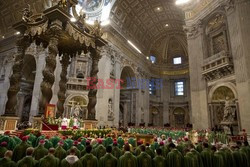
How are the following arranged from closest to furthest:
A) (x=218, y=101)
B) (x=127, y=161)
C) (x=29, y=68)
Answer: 1. (x=127, y=161)
2. (x=218, y=101)
3. (x=29, y=68)

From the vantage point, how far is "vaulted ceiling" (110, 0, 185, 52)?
1834 cm

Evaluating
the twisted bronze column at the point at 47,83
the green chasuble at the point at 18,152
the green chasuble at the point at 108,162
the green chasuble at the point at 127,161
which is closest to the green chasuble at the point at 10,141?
the green chasuble at the point at 18,152

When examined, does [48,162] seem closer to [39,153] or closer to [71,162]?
[71,162]

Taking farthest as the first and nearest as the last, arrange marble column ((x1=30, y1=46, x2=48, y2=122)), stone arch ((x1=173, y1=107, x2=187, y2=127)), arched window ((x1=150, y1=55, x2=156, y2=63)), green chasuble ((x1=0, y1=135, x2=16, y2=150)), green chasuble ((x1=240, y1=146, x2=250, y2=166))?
arched window ((x1=150, y1=55, x2=156, y2=63)) → stone arch ((x1=173, y1=107, x2=187, y2=127)) → marble column ((x1=30, y1=46, x2=48, y2=122)) → green chasuble ((x1=0, y1=135, x2=16, y2=150)) → green chasuble ((x1=240, y1=146, x2=250, y2=166))

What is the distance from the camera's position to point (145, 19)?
69.7 ft

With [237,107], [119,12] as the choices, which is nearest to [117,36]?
[119,12]

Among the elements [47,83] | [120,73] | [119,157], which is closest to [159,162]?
[119,157]

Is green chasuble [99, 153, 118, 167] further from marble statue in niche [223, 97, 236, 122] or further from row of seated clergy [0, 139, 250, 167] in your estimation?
marble statue in niche [223, 97, 236, 122]

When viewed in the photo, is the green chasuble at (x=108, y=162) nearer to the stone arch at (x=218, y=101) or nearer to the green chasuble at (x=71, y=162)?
the green chasuble at (x=71, y=162)

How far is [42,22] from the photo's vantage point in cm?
744

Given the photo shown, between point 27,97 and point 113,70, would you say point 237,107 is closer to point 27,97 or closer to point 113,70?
point 113,70

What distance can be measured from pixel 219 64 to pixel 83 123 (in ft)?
29.4

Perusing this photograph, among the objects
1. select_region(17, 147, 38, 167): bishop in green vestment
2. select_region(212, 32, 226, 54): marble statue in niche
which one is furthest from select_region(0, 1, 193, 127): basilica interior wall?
select_region(17, 147, 38, 167): bishop in green vestment

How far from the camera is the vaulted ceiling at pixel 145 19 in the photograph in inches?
722
